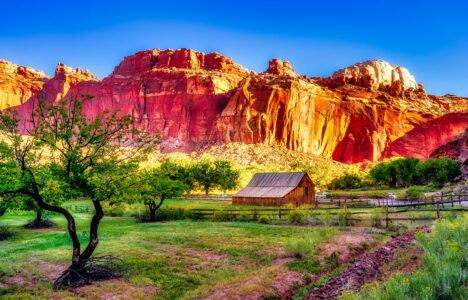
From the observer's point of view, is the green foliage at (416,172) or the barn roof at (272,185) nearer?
the barn roof at (272,185)

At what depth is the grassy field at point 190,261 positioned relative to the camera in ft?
27.7

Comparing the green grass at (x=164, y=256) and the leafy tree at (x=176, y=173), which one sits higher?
the leafy tree at (x=176, y=173)

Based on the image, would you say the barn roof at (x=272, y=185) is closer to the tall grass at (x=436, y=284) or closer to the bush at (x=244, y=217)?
the bush at (x=244, y=217)

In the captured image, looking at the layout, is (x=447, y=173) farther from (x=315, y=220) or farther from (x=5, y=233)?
(x=5, y=233)

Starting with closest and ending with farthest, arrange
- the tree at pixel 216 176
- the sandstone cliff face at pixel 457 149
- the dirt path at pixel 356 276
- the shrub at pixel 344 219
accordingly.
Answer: the dirt path at pixel 356 276 < the shrub at pixel 344 219 < the tree at pixel 216 176 < the sandstone cliff face at pixel 457 149

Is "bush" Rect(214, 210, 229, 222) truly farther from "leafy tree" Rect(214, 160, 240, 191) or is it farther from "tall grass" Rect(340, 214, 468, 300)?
"leafy tree" Rect(214, 160, 240, 191)

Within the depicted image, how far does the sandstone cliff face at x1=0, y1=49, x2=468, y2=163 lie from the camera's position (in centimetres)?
11656

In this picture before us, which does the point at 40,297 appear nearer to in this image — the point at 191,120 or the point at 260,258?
the point at 260,258

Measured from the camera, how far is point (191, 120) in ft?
406

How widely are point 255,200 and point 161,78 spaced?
10961cm

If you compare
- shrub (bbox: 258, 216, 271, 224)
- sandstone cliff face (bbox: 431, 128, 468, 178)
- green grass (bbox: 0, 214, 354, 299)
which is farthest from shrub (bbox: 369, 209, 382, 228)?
sandstone cliff face (bbox: 431, 128, 468, 178)

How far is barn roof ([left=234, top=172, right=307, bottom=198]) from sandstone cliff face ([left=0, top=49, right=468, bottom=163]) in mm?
71538

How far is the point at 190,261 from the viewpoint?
37.9 feet

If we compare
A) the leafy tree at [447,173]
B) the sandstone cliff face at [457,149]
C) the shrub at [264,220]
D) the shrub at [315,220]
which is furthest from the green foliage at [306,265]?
the sandstone cliff face at [457,149]
